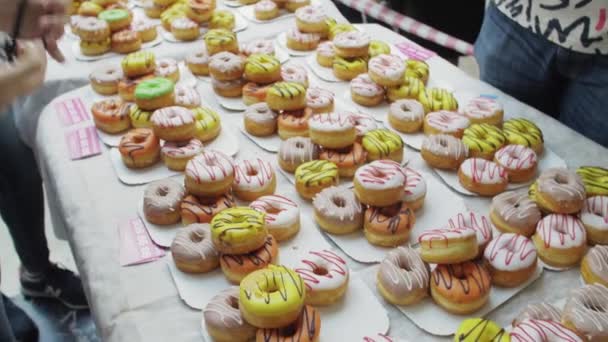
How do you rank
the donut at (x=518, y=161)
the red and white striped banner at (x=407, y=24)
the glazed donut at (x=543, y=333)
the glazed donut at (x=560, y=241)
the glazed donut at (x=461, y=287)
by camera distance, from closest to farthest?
the glazed donut at (x=543, y=333) < the glazed donut at (x=461, y=287) < the glazed donut at (x=560, y=241) < the donut at (x=518, y=161) < the red and white striped banner at (x=407, y=24)

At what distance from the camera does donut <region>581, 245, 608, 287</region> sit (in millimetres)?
1141

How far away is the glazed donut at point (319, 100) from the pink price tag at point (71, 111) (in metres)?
0.69

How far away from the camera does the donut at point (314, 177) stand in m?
1.43

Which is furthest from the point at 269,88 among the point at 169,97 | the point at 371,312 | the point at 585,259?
the point at 585,259

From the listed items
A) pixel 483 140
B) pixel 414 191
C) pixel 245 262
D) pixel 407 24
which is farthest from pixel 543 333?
pixel 407 24

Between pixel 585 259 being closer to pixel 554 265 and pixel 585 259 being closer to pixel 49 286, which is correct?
pixel 554 265

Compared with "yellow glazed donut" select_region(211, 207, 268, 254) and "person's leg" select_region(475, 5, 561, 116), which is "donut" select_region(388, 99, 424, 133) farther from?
"yellow glazed donut" select_region(211, 207, 268, 254)

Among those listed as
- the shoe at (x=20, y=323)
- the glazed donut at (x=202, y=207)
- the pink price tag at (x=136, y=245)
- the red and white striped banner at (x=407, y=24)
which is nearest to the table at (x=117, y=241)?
the pink price tag at (x=136, y=245)

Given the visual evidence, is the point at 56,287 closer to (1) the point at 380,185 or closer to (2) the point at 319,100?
(2) the point at 319,100

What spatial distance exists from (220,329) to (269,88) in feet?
2.78

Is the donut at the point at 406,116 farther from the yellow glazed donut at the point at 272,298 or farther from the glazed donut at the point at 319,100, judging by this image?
the yellow glazed donut at the point at 272,298

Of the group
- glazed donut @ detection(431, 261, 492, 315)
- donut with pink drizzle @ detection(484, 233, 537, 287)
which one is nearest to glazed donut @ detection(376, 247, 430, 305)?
glazed donut @ detection(431, 261, 492, 315)

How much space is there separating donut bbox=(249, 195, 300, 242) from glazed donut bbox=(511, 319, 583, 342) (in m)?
0.52

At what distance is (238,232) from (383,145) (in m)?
0.51
